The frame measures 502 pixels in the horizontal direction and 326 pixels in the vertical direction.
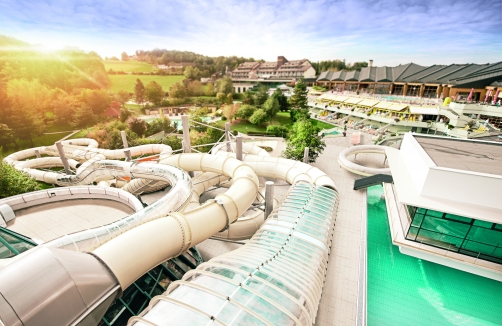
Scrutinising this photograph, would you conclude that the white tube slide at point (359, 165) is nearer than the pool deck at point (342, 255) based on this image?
No

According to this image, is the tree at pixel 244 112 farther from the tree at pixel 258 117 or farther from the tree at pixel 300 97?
the tree at pixel 300 97

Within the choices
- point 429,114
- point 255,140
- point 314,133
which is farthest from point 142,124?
point 429,114

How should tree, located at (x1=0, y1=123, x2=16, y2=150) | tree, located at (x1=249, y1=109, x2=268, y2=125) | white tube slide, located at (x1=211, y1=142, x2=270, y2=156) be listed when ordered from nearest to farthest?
white tube slide, located at (x1=211, y1=142, x2=270, y2=156) → tree, located at (x1=0, y1=123, x2=16, y2=150) → tree, located at (x1=249, y1=109, x2=268, y2=125)

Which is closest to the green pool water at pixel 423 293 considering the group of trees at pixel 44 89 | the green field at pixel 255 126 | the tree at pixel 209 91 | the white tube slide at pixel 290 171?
the white tube slide at pixel 290 171

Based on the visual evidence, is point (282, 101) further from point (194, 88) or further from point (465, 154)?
point (465, 154)

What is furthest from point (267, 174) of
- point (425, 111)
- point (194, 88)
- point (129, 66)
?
point (129, 66)

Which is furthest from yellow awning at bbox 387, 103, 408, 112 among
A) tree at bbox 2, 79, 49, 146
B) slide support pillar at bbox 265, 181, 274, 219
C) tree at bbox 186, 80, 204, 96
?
tree at bbox 2, 79, 49, 146

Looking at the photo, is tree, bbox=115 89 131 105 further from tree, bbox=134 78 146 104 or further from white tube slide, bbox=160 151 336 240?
white tube slide, bbox=160 151 336 240

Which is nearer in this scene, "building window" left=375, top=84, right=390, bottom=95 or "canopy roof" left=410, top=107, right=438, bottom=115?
"canopy roof" left=410, top=107, right=438, bottom=115
